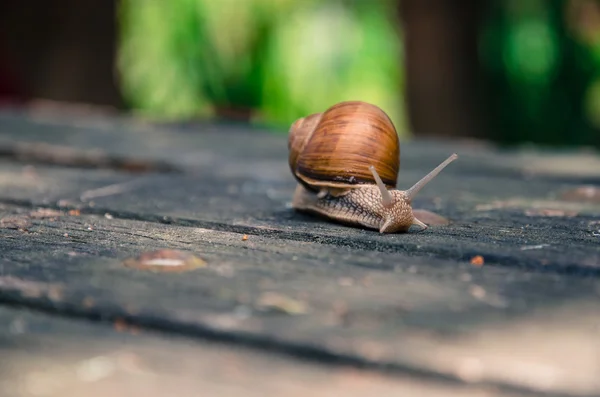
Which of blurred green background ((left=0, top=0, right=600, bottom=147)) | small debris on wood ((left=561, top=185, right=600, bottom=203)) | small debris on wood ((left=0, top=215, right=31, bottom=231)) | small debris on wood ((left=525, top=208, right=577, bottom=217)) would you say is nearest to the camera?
small debris on wood ((left=0, top=215, right=31, bottom=231))

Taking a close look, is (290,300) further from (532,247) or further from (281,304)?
(532,247)

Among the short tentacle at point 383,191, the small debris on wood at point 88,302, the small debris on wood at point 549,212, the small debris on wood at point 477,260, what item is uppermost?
the short tentacle at point 383,191

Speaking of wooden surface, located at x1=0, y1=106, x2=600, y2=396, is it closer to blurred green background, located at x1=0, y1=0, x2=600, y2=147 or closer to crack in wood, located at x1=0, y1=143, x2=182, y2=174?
crack in wood, located at x1=0, y1=143, x2=182, y2=174

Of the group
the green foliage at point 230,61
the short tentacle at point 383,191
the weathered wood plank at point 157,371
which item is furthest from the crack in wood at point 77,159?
the green foliage at point 230,61

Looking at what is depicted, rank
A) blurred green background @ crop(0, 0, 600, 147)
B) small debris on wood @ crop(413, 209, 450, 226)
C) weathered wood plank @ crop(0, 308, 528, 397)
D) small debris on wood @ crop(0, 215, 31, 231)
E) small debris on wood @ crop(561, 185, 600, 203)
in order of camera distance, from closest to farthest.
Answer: weathered wood plank @ crop(0, 308, 528, 397)
small debris on wood @ crop(0, 215, 31, 231)
small debris on wood @ crop(413, 209, 450, 226)
small debris on wood @ crop(561, 185, 600, 203)
blurred green background @ crop(0, 0, 600, 147)

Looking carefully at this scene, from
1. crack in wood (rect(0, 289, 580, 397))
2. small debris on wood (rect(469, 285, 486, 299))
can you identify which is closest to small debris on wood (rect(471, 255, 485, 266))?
small debris on wood (rect(469, 285, 486, 299))

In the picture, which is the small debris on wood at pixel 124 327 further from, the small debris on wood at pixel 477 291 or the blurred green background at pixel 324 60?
the blurred green background at pixel 324 60

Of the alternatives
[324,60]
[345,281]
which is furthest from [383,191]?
[324,60]

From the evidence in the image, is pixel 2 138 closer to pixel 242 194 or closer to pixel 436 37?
pixel 242 194
